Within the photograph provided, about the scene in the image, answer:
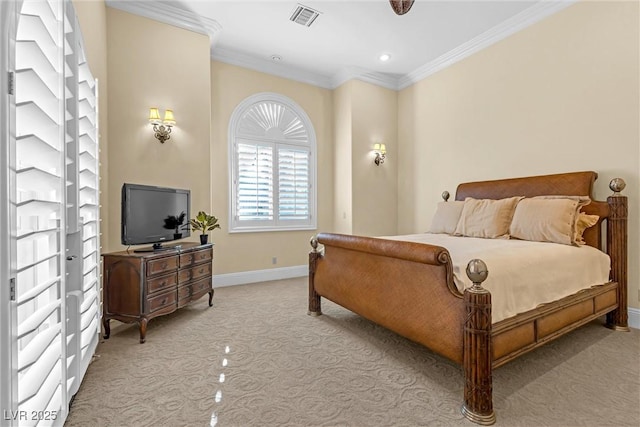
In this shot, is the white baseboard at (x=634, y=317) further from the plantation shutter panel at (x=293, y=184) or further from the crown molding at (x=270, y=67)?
the crown molding at (x=270, y=67)

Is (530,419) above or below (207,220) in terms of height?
below

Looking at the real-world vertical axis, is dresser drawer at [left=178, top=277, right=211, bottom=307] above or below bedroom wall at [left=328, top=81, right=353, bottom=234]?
below

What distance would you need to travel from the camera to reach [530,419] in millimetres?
1572

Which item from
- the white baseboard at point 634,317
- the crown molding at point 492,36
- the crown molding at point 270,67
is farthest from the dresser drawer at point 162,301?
the crown molding at point 492,36

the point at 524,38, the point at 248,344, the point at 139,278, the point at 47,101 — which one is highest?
the point at 524,38

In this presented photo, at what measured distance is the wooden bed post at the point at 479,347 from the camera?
1.56 metres

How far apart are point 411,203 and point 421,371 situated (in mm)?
3395

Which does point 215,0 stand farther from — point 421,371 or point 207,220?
point 421,371

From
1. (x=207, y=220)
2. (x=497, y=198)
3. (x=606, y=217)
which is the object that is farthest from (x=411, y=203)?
(x=207, y=220)

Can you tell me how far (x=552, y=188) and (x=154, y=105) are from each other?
4.44 meters

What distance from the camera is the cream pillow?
8.74 feet

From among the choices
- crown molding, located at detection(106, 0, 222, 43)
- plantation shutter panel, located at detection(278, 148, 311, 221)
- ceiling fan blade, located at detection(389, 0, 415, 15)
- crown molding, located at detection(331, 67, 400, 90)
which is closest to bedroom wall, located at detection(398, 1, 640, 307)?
crown molding, located at detection(331, 67, 400, 90)

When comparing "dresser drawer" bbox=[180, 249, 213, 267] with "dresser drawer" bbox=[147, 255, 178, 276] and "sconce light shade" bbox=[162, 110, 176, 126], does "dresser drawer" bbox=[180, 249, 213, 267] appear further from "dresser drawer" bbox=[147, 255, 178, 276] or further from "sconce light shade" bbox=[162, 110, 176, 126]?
"sconce light shade" bbox=[162, 110, 176, 126]

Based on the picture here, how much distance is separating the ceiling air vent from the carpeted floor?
3424 mm
